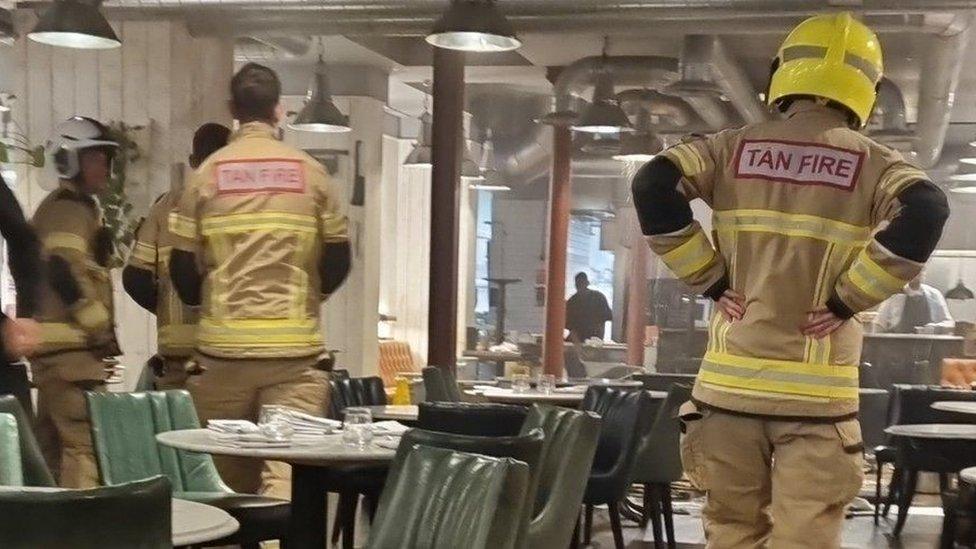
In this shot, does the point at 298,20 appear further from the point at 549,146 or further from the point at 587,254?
the point at 587,254

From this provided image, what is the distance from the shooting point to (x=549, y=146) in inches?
565

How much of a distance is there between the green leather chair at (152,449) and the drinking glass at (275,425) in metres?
0.32

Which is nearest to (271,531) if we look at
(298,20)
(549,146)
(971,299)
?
(298,20)

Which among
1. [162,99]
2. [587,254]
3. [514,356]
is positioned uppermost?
[162,99]

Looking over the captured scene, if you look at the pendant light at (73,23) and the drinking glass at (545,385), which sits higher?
the pendant light at (73,23)

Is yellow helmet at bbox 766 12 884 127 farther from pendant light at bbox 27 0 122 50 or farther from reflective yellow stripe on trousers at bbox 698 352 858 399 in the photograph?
pendant light at bbox 27 0 122 50

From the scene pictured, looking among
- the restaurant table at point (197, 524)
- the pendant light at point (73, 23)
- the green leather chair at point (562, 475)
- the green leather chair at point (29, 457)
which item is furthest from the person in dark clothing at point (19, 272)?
the pendant light at point (73, 23)

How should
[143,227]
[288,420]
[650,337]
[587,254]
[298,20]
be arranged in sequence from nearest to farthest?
[288,420] < [143,227] < [298,20] < [650,337] < [587,254]

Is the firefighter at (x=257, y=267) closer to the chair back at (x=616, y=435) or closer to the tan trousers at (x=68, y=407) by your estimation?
the tan trousers at (x=68, y=407)

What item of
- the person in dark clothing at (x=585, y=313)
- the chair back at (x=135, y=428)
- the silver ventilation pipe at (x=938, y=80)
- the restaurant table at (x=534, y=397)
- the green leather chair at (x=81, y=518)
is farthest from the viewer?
the person in dark clothing at (x=585, y=313)

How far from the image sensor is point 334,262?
4.45 m

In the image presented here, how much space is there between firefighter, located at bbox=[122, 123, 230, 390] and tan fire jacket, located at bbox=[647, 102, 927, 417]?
99.4 inches

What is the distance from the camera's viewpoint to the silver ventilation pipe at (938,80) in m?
8.45

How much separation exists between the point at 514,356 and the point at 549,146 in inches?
92.4
